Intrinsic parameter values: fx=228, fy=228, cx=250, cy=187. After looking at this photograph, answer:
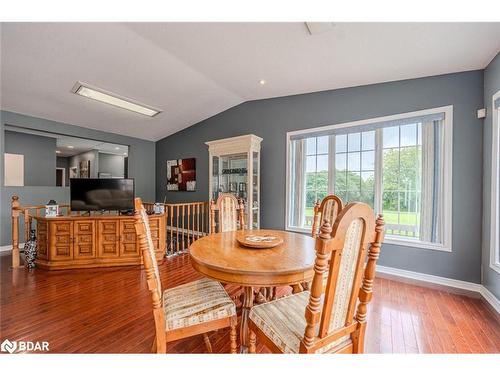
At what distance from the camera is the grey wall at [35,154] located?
4.97m

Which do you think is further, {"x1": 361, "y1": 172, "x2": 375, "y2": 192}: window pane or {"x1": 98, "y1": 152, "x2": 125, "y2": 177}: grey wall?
{"x1": 98, "y1": 152, "x2": 125, "y2": 177}: grey wall

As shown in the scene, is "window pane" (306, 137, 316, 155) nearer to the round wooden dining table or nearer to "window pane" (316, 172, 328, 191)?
"window pane" (316, 172, 328, 191)

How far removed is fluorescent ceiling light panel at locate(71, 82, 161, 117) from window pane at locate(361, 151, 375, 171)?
361cm

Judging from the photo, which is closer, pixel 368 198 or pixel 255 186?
pixel 368 198

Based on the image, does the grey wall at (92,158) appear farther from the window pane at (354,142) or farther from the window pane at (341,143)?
the window pane at (354,142)

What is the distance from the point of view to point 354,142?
133 inches

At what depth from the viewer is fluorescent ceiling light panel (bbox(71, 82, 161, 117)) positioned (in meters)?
3.23

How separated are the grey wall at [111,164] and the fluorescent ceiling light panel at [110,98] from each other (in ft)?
15.7

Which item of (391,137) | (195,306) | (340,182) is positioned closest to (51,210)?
(195,306)

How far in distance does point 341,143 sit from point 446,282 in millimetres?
2174

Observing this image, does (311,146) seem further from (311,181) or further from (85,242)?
(85,242)

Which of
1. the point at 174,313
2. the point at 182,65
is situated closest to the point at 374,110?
the point at 182,65

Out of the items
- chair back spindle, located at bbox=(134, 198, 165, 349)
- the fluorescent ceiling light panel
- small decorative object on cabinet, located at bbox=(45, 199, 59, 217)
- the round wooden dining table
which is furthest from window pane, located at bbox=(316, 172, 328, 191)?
small decorative object on cabinet, located at bbox=(45, 199, 59, 217)
